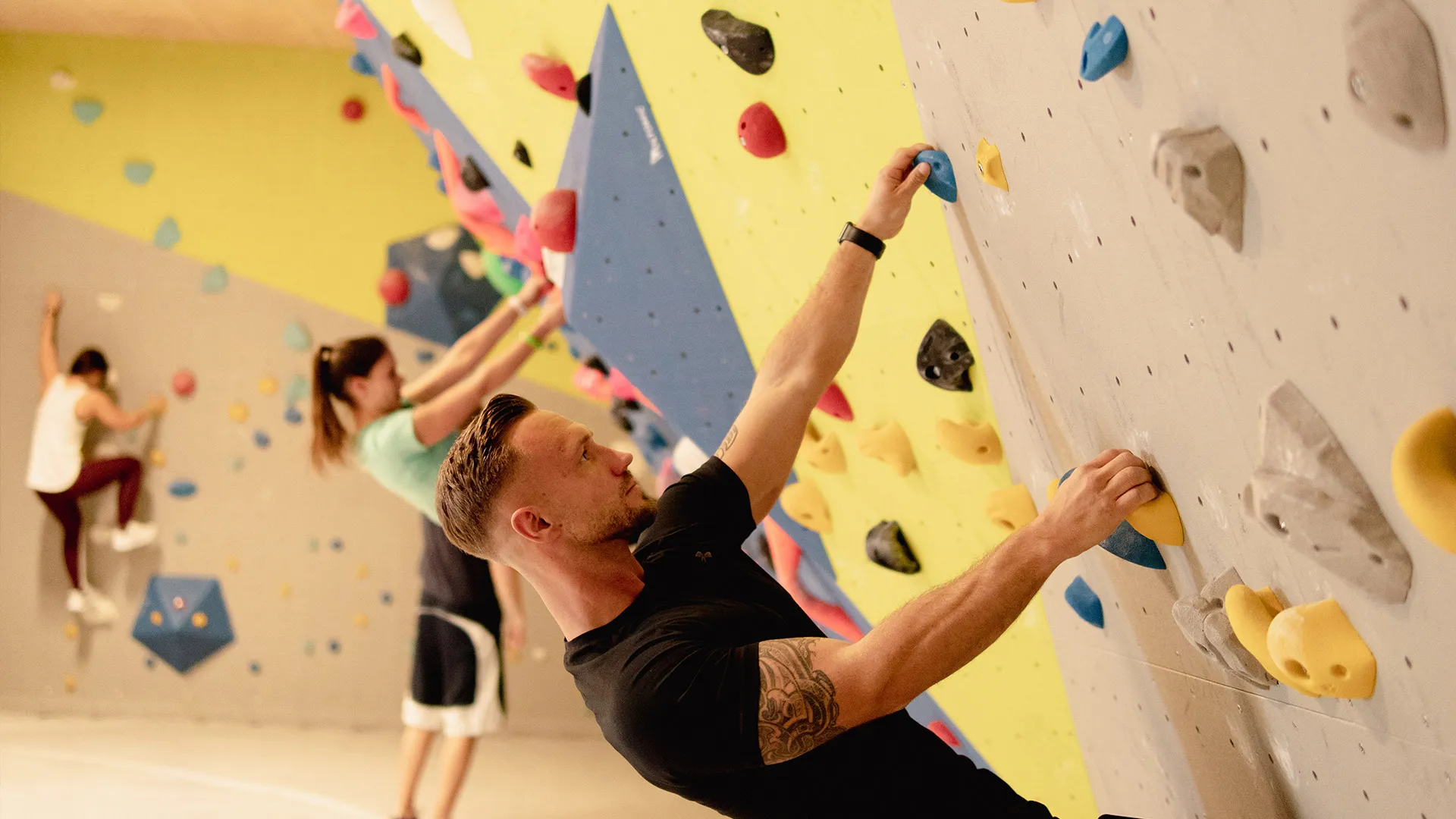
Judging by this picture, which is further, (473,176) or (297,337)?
(297,337)

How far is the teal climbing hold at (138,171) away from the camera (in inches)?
156

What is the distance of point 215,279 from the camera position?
157 inches

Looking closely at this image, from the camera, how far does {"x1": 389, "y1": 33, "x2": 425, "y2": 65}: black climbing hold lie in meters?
2.34

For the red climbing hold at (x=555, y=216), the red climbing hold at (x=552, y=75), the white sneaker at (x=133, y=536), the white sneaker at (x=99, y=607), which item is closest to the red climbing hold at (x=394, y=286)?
the white sneaker at (x=133, y=536)

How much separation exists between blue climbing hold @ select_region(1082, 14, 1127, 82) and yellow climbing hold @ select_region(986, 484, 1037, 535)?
725mm

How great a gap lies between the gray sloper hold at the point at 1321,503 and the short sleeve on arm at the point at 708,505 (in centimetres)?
73

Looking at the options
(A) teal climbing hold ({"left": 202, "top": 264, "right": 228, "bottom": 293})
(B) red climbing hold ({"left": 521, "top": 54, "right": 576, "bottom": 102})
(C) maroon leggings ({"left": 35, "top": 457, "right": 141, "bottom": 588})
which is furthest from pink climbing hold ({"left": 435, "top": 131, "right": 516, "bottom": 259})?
(C) maroon leggings ({"left": 35, "top": 457, "right": 141, "bottom": 588})

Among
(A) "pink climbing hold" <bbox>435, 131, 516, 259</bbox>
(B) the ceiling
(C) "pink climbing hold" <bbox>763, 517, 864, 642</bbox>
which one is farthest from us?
(B) the ceiling

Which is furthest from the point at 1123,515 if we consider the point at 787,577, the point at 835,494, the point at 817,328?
the point at 787,577

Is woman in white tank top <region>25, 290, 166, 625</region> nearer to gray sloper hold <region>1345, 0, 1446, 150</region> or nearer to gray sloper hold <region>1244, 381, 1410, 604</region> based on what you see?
gray sloper hold <region>1244, 381, 1410, 604</region>

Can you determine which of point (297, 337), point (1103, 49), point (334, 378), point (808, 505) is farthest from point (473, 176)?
point (1103, 49)

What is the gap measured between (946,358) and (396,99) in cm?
209

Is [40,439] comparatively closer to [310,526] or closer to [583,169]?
[310,526]

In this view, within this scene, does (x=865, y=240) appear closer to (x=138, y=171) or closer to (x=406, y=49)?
(x=406, y=49)
